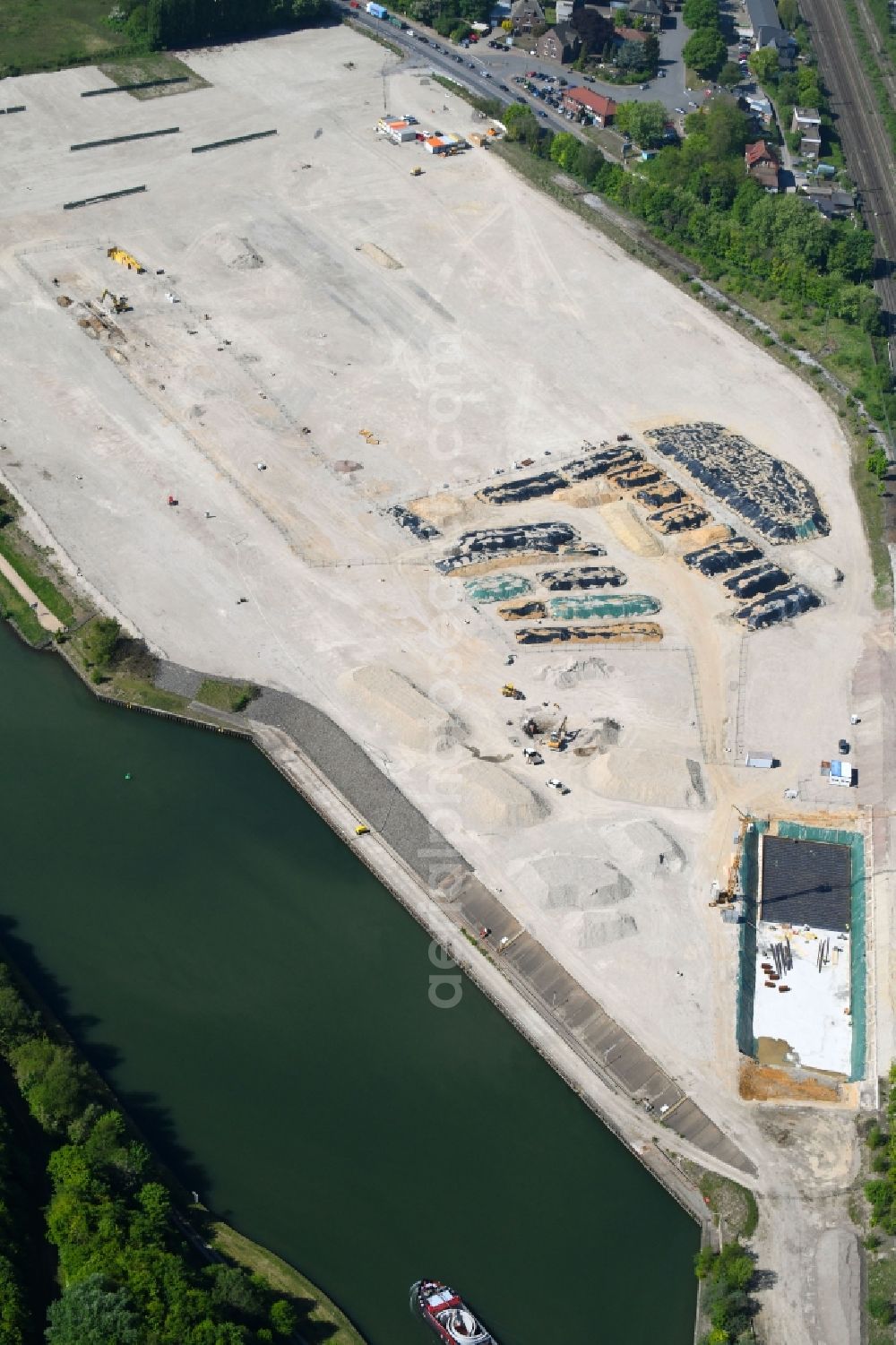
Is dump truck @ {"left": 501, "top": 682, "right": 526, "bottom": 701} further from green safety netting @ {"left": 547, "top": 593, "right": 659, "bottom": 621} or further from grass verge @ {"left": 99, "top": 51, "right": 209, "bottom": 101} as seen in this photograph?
grass verge @ {"left": 99, "top": 51, "right": 209, "bottom": 101}

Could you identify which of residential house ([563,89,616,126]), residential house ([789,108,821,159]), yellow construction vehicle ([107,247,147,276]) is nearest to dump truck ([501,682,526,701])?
yellow construction vehicle ([107,247,147,276])

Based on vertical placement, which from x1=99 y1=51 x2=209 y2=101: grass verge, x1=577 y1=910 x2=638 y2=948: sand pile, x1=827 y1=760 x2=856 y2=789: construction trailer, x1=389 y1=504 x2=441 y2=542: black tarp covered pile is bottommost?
x1=577 y1=910 x2=638 y2=948: sand pile

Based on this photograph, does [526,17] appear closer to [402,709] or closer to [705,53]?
[705,53]

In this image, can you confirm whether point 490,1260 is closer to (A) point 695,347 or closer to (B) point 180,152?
(A) point 695,347

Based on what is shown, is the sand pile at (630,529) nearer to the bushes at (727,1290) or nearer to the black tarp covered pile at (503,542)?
the black tarp covered pile at (503,542)

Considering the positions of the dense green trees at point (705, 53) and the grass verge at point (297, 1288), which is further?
the dense green trees at point (705, 53)

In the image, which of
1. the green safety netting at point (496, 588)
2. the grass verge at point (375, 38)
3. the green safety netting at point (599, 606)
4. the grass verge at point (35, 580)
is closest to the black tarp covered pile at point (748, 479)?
the green safety netting at point (599, 606)

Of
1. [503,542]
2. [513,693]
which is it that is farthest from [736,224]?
[513,693]
